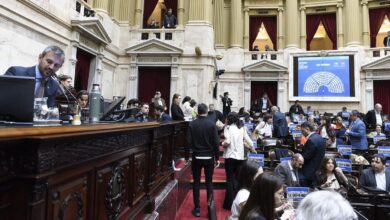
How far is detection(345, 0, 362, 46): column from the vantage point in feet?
51.6

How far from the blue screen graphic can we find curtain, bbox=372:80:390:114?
1.48m

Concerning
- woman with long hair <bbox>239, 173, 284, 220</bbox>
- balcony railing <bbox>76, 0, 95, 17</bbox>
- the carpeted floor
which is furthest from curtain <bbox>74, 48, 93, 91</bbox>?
woman with long hair <bbox>239, 173, 284, 220</bbox>

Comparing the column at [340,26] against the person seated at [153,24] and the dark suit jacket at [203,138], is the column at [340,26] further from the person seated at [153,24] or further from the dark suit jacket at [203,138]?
the dark suit jacket at [203,138]

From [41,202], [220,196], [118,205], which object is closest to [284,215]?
[118,205]

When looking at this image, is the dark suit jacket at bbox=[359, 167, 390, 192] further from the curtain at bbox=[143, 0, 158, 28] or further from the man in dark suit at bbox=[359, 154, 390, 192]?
the curtain at bbox=[143, 0, 158, 28]

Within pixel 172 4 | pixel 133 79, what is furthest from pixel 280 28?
pixel 133 79

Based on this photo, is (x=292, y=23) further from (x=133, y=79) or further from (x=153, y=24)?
(x=133, y=79)

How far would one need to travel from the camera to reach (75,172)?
151 cm

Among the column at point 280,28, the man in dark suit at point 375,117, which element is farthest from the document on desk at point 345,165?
the column at point 280,28

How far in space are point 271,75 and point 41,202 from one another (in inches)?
628

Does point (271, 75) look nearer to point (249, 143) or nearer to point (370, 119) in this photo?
point (370, 119)

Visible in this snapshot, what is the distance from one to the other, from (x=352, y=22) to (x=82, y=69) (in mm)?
13957

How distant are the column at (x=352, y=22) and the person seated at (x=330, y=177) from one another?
1401cm

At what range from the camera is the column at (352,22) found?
1573 centimetres
